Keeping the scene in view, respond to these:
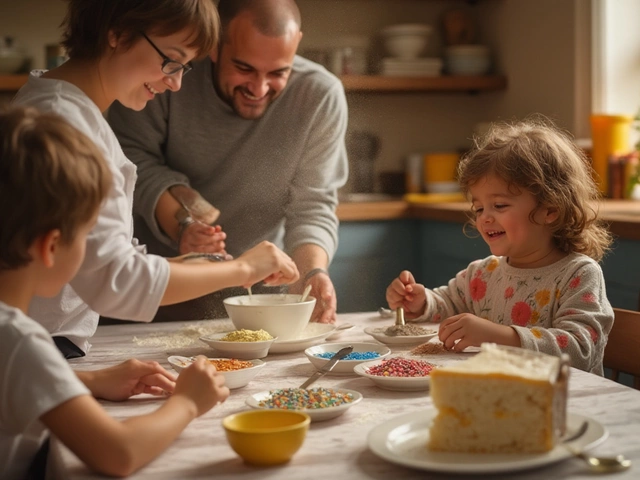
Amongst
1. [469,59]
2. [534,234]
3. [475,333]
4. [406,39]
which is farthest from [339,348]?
[469,59]

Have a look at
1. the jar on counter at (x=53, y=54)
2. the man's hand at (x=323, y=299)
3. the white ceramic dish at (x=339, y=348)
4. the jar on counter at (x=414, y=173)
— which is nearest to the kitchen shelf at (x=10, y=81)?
the jar on counter at (x=53, y=54)

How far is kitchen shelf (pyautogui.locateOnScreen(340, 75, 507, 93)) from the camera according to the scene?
392 cm

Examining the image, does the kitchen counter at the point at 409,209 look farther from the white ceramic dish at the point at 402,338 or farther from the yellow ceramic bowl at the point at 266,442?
the yellow ceramic bowl at the point at 266,442

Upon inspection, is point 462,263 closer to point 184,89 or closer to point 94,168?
point 184,89

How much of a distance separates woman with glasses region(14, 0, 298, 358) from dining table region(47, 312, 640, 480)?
0.15m

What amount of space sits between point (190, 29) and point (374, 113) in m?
2.82

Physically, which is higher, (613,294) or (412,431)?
(412,431)

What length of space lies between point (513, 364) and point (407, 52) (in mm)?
3256

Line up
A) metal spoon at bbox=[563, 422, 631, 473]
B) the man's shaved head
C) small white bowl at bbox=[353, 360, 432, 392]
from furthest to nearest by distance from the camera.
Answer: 1. the man's shaved head
2. small white bowl at bbox=[353, 360, 432, 392]
3. metal spoon at bbox=[563, 422, 631, 473]

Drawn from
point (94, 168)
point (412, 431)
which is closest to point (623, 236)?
point (412, 431)

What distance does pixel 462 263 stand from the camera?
3.46 meters

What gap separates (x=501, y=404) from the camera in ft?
3.14

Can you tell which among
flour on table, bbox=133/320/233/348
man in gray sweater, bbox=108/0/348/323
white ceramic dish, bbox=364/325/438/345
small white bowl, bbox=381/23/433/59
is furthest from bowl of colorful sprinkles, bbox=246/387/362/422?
small white bowl, bbox=381/23/433/59

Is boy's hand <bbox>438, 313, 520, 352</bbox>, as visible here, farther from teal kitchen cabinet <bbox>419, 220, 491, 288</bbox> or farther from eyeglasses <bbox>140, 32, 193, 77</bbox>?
teal kitchen cabinet <bbox>419, 220, 491, 288</bbox>
